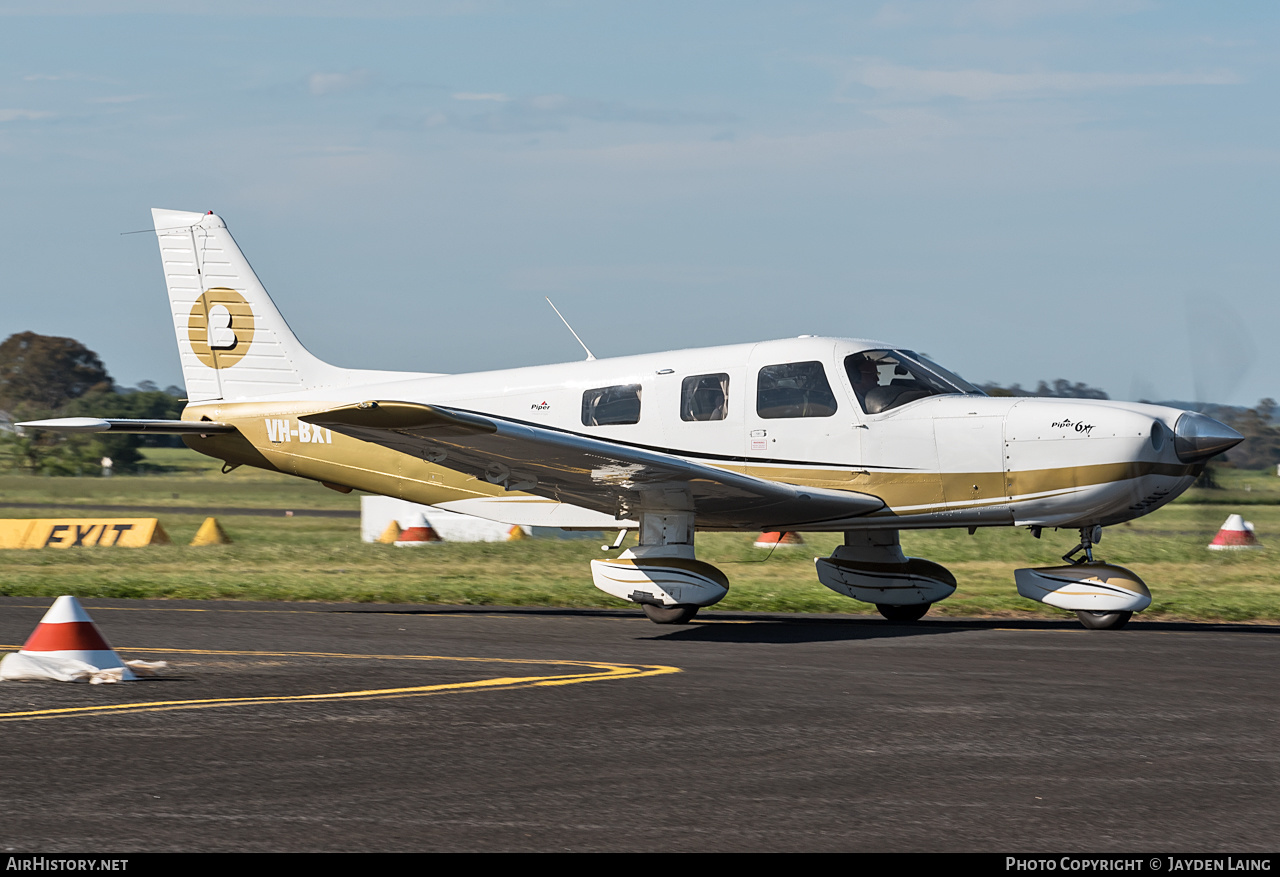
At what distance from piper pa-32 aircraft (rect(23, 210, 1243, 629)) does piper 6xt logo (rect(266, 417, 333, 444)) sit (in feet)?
0.38

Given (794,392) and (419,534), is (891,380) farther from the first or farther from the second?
(419,534)

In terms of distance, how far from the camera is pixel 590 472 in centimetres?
1310

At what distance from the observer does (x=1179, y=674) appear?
9.98 metres

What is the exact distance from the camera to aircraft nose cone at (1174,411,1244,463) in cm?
1233

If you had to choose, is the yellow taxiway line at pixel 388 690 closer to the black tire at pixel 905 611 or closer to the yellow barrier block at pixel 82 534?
the black tire at pixel 905 611

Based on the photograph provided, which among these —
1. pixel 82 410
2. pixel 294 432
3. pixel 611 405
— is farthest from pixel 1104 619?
pixel 82 410

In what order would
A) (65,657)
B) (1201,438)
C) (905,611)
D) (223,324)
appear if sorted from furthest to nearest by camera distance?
(223,324), (905,611), (1201,438), (65,657)

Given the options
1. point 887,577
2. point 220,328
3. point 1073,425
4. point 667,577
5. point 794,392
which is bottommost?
point 887,577

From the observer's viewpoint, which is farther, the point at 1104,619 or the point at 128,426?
the point at 128,426

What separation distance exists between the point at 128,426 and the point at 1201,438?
11.3 meters

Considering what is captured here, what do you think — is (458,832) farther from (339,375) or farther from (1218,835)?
(339,375)

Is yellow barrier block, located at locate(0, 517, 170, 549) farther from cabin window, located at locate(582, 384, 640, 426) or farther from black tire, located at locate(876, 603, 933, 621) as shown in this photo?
black tire, located at locate(876, 603, 933, 621)

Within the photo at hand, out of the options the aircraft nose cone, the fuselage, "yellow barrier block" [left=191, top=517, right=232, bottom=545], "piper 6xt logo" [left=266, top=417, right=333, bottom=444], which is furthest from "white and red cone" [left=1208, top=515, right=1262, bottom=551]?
"yellow barrier block" [left=191, top=517, right=232, bottom=545]

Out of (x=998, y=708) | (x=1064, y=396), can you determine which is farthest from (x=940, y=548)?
(x=998, y=708)
